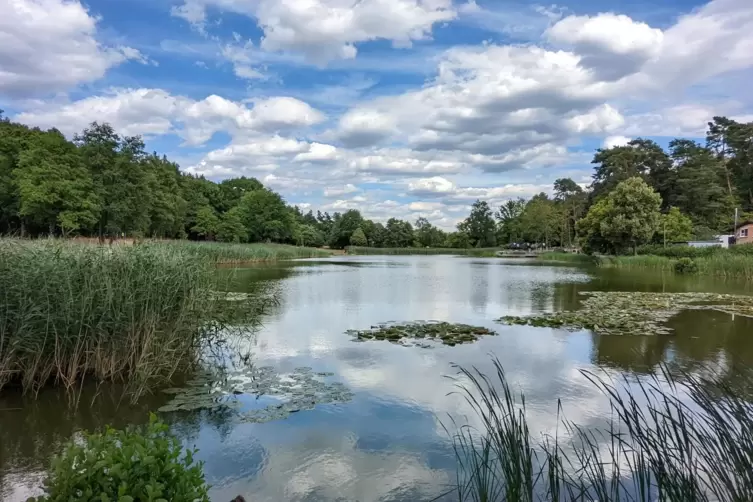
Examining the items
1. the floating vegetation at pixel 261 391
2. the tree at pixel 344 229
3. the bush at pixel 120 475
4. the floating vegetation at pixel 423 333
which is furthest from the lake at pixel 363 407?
the tree at pixel 344 229

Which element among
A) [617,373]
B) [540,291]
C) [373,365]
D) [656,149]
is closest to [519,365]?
[617,373]

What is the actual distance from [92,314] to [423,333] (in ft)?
25.5

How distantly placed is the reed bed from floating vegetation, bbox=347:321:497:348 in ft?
15.7

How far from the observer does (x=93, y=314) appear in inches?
283

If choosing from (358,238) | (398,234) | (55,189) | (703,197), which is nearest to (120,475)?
(55,189)

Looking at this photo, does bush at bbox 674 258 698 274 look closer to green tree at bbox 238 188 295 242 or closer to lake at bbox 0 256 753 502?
lake at bbox 0 256 753 502

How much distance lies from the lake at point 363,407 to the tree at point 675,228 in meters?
37.9

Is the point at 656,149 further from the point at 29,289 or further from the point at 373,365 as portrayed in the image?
the point at 29,289

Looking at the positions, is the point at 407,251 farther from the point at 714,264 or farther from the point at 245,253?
the point at 714,264

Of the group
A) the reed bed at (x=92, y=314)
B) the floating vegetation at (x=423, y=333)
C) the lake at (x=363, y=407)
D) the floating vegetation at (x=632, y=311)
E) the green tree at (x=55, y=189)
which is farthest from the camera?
the green tree at (x=55, y=189)

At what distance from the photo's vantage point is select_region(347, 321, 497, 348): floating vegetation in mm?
11672

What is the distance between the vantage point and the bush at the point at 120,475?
2221 millimetres

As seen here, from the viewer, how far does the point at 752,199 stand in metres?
60.5

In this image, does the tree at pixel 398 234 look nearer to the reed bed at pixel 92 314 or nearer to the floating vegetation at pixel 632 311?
the floating vegetation at pixel 632 311
